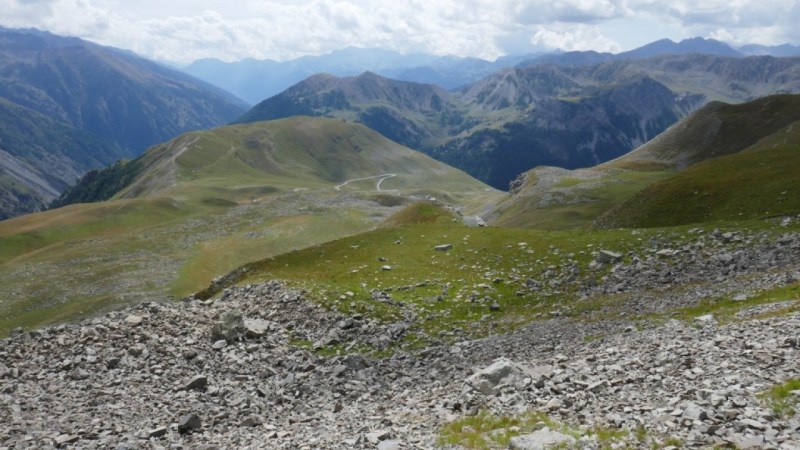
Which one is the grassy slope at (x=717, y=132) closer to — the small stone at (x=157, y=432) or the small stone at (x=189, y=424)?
the small stone at (x=189, y=424)

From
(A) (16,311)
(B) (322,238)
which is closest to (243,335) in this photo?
(A) (16,311)

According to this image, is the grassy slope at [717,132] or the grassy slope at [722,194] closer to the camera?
the grassy slope at [722,194]

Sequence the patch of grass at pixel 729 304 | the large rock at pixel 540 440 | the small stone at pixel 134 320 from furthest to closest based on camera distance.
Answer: the small stone at pixel 134 320
the patch of grass at pixel 729 304
the large rock at pixel 540 440

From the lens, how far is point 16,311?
79.0 metres

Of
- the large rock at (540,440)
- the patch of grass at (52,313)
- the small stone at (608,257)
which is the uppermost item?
the small stone at (608,257)

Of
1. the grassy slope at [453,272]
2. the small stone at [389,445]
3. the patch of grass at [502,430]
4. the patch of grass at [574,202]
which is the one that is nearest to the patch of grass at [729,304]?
the grassy slope at [453,272]

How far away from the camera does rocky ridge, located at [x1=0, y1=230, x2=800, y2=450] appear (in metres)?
15.9

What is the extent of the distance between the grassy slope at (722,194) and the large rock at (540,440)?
37.2m

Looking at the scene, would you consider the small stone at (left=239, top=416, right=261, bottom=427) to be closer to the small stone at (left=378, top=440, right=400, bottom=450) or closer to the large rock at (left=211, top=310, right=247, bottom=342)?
the small stone at (left=378, top=440, right=400, bottom=450)

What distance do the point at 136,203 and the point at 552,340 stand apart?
150080 mm

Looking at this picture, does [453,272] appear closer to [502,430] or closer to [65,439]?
[502,430]

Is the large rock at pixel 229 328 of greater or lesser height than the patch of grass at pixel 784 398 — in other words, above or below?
below

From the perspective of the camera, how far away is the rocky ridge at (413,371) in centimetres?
1591

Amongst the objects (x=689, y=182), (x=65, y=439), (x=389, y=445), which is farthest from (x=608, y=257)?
(x=65, y=439)
